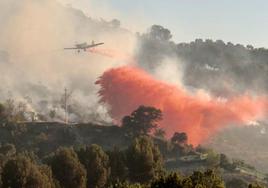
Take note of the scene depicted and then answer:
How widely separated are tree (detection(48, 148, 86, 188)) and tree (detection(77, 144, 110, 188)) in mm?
4004

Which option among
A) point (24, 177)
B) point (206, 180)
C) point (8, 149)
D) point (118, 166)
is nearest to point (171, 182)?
point (206, 180)

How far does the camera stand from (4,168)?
327ft

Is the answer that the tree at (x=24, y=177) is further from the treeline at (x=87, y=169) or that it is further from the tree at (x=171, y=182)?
the tree at (x=171, y=182)

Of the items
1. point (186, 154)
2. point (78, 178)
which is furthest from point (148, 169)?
point (186, 154)

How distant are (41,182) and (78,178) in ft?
39.6

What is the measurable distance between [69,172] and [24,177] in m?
12.0

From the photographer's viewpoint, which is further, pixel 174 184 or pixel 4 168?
pixel 4 168

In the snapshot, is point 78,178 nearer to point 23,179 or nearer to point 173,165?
point 23,179

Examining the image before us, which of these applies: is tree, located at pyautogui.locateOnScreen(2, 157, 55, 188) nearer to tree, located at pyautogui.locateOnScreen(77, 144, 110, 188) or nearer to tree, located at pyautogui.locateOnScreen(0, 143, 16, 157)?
tree, located at pyautogui.locateOnScreen(77, 144, 110, 188)

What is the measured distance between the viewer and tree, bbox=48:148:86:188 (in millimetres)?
108625

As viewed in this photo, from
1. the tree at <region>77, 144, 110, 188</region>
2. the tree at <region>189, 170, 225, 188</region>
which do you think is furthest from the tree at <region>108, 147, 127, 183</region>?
the tree at <region>189, 170, 225, 188</region>

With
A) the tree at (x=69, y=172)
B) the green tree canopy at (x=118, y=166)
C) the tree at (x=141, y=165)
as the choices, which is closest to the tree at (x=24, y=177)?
the tree at (x=69, y=172)

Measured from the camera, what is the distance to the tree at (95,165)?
114 m

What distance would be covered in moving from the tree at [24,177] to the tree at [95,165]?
50.7ft
